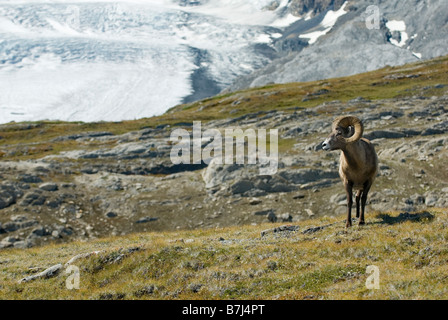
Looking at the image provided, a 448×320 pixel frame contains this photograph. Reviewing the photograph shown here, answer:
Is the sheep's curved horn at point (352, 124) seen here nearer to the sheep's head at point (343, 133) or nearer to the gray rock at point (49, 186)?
the sheep's head at point (343, 133)

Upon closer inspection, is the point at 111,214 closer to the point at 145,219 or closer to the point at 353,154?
the point at 145,219

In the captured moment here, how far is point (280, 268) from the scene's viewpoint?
13148 millimetres

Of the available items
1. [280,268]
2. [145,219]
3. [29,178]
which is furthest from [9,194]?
[280,268]

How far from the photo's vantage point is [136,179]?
45625 mm

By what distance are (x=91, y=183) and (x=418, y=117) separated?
43.6 meters

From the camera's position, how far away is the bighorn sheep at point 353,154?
51.3 ft

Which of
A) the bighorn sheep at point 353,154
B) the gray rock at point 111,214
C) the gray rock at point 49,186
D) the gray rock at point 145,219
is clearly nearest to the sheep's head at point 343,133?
the bighorn sheep at point 353,154

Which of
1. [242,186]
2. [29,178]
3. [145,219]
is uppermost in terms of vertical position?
[29,178]

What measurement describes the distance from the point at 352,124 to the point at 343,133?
1.78ft

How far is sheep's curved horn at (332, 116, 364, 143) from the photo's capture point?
51.2 ft

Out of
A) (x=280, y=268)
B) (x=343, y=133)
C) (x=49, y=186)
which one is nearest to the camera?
(x=280, y=268)

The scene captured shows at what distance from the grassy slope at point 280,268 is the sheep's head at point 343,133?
11.7 ft

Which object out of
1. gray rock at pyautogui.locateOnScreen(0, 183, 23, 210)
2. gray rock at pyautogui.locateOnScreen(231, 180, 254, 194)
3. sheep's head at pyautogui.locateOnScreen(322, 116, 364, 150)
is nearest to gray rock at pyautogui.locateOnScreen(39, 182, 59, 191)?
gray rock at pyautogui.locateOnScreen(0, 183, 23, 210)
